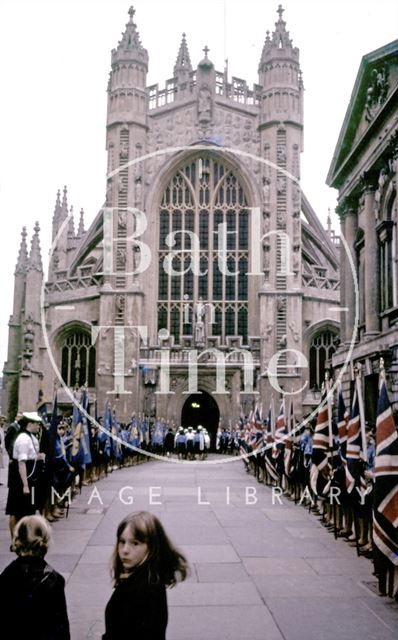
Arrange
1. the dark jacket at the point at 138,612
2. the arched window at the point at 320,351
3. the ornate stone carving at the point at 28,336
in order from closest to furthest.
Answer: the dark jacket at the point at 138,612 < the ornate stone carving at the point at 28,336 < the arched window at the point at 320,351

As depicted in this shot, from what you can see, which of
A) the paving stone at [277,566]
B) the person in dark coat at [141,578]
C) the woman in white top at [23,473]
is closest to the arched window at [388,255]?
the paving stone at [277,566]

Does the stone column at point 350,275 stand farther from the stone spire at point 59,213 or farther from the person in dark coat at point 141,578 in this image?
the stone spire at point 59,213

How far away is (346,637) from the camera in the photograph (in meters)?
6.07

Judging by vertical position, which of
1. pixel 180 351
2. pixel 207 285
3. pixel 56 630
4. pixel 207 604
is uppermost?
pixel 207 285

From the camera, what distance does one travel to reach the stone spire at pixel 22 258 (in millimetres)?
42250

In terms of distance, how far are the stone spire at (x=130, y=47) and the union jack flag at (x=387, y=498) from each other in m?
37.4

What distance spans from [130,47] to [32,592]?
→ 4127 cm

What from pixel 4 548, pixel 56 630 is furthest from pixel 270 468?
pixel 56 630

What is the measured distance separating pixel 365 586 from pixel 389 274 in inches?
505

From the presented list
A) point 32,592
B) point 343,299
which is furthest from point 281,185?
point 32,592

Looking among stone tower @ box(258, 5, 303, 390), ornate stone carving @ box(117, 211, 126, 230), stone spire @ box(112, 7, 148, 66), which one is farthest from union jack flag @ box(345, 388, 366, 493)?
stone spire @ box(112, 7, 148, 66)

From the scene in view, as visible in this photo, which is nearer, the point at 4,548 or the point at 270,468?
the point at 4,548

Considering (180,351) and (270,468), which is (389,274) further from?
(180,351)

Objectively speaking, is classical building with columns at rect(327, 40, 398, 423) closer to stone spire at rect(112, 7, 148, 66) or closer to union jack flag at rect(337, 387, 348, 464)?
union jack flag at rect(337, 387, 348, 464)
